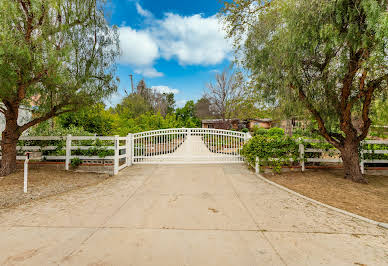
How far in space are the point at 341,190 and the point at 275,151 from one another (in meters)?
2.05

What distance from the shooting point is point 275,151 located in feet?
20.9

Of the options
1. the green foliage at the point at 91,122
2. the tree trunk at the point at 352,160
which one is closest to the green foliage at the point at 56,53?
the green foliage at the point at 91,122

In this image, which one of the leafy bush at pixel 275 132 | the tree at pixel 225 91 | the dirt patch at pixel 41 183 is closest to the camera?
the dirt patch at pixel 41 183

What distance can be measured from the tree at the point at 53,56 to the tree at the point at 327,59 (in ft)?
15.3

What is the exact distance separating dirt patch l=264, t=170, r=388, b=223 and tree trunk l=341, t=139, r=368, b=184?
0.25 metres

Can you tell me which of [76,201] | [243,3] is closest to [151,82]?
[243,3]

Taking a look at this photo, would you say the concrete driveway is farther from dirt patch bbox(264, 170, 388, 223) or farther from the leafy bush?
the leafy bush

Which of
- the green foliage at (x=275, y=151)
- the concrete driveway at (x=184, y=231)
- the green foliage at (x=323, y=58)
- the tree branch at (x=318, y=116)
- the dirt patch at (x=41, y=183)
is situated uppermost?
the green foliage at (x=323, y=58)

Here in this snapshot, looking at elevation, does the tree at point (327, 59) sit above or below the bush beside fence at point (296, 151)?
above

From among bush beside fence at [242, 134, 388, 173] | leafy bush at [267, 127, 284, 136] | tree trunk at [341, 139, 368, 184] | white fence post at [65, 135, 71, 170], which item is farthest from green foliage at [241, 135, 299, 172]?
leafy bush at [267, 127, 284, 136]

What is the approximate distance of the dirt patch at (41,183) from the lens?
13.7 feet

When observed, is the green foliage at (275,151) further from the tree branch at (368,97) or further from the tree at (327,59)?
the tree branch at (368,97)

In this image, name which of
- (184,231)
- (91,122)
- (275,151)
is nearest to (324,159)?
(275,151)

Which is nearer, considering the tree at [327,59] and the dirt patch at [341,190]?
the dirt patch at [341,190]
